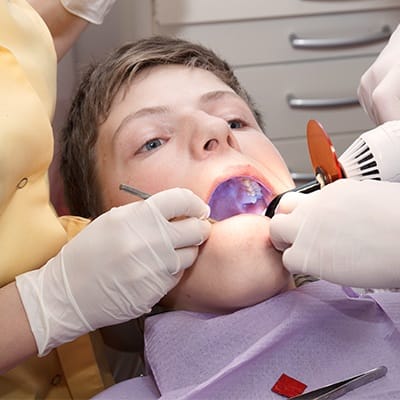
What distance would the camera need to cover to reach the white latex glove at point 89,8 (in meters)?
1.61

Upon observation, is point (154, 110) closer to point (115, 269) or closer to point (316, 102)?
point (115, 269)

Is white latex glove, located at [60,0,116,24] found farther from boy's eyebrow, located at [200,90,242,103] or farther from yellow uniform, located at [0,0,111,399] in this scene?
boy's eyebrow, located at [200,90,242,103]

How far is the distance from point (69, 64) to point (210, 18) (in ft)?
1.41

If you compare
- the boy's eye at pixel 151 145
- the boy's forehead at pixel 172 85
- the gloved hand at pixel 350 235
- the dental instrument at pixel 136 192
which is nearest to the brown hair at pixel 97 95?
the boy's forehead at pixel 172 85

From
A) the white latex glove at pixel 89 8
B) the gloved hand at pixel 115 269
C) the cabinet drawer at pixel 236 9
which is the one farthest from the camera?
the cabinet drawer at pixel 236 9

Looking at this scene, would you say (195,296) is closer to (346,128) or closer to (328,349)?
(328,349)

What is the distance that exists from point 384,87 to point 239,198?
1.19ft

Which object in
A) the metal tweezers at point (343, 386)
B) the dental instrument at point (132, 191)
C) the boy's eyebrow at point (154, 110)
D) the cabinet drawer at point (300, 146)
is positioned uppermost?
the boy's eyebrow at point (154, 110)

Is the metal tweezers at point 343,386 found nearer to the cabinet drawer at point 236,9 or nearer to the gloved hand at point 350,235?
the gloved hand at point 350,235

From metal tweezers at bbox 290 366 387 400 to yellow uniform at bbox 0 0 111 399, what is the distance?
485 millimetres

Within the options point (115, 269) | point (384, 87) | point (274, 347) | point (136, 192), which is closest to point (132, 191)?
point (136, 192)

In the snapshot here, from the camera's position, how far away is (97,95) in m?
1.45

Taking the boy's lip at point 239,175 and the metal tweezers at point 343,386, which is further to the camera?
the boy's lip at point 239,175

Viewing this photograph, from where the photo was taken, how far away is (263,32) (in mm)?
2225
